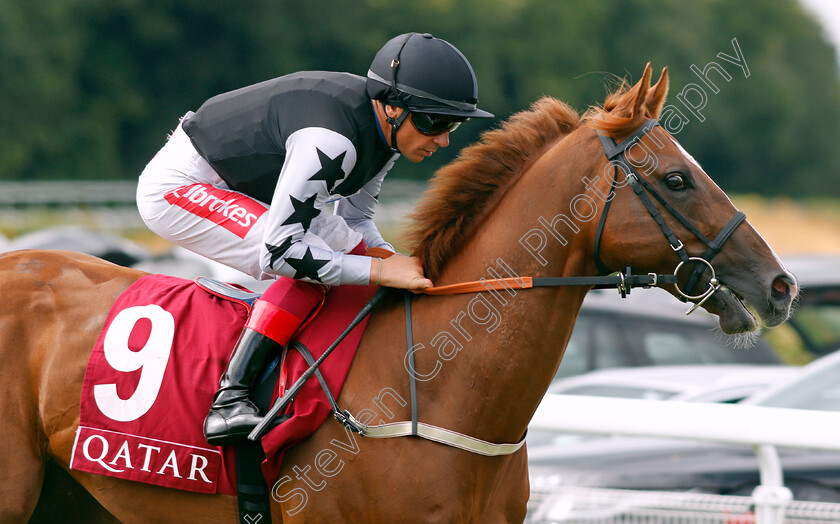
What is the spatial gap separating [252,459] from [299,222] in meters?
0.84

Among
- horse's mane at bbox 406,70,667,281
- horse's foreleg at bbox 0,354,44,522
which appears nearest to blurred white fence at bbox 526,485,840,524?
horse's mane at bbox 406,70,667,281

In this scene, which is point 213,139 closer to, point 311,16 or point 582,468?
point 582,468

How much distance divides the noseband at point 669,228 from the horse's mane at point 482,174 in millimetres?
216

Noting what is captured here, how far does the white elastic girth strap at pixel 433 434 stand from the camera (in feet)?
9.60

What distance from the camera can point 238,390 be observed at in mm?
3037

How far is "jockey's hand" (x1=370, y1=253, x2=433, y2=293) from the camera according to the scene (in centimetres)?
304

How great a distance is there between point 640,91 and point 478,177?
62cm

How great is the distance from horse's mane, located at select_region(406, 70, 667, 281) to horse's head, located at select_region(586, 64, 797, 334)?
211 millimetres

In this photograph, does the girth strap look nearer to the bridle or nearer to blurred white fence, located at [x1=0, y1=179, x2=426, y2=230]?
the bridle

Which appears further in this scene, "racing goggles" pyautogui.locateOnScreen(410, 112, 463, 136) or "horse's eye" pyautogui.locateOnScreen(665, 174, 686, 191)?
"racing goggles" pyautogui.locateOnScreen(410, 112, 463, 136)

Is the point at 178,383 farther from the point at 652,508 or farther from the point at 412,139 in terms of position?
the point at 652,508

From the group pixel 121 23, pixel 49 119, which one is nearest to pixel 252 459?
pixel 49 119

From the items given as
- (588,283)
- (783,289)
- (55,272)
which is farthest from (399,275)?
(55,272)

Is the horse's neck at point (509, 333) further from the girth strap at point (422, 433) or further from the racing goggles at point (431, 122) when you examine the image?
the racing goggles at point (431, 122)
